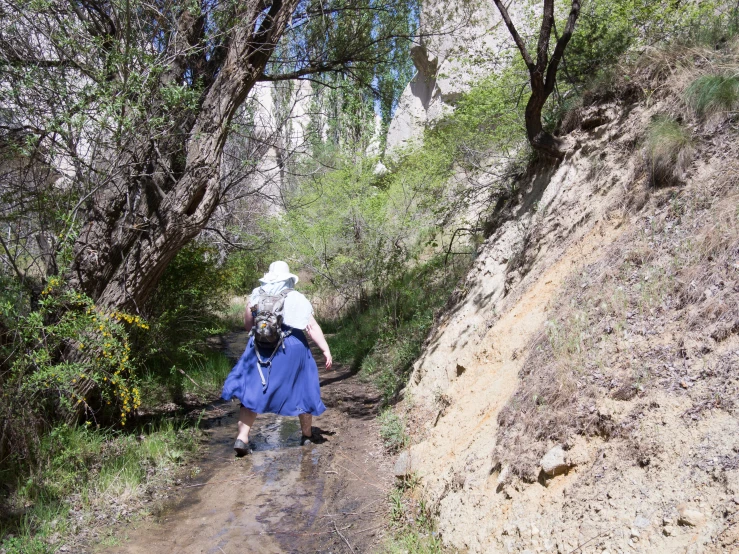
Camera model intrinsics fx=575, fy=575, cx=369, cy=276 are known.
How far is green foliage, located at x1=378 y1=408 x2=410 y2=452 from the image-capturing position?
17.9 ft

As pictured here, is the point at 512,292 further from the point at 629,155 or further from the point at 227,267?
the point at 227,267

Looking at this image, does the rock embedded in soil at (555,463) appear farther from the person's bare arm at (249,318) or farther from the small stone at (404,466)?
the person's bare arm at (249,318)

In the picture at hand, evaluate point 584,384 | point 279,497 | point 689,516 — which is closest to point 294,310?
point 279,497

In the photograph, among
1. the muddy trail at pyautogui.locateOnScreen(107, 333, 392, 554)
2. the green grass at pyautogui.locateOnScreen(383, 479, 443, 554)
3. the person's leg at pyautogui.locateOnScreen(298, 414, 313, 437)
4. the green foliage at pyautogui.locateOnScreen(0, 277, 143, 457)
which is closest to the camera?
the green grass at pyautogui.locateOnScreen(383, 479, 443, 554)

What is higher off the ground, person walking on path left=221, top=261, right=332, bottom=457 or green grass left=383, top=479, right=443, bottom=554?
person walking on path left=221, top=261, right=332, bottom=457

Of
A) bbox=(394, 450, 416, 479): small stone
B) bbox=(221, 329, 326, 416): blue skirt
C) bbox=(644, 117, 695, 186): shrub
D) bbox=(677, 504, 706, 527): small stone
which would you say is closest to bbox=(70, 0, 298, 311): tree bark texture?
bbox=(221, 329, 326, 416): blue skirt

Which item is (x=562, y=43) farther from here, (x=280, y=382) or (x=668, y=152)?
(x=280, y=382)

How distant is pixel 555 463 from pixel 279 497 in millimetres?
2456

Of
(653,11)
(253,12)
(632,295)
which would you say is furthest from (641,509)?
(653,11)

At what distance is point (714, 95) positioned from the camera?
15.3 ft

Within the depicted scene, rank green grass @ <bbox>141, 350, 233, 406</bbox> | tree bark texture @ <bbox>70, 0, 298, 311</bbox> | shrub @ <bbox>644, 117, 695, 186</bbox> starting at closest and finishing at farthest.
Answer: shrub @ <bbox>644, 117, 695, 186</bbox>
tree bark texture @ <bbox>70, 0, 298, 311</bbox>
green grass @ <bbox>141, 350, 233, 406</bbox>

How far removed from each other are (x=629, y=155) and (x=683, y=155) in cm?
85

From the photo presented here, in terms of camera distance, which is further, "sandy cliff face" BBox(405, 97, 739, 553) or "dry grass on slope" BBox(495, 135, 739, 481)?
"dry grass on slope" BBox(495, 135, 739, 481)

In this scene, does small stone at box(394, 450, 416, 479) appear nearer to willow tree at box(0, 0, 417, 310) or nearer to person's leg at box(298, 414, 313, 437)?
person's leg at box(298, 414, 313, 437)
